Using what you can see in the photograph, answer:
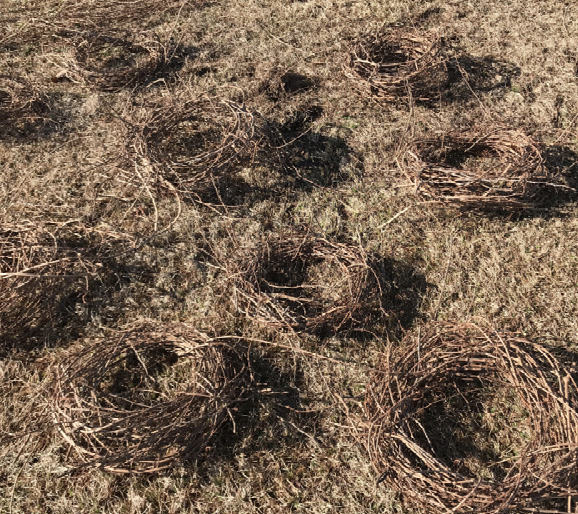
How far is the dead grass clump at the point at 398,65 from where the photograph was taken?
14.6ft

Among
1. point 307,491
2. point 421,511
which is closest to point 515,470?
point 421,511

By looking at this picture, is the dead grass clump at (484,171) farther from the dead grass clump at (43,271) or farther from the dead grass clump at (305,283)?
the dead grass clump at (43,271)

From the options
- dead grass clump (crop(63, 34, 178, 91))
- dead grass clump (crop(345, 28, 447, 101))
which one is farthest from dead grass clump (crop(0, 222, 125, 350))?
dead grass clump (crop(345, 28, 447, 101))

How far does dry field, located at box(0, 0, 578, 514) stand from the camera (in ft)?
8.26

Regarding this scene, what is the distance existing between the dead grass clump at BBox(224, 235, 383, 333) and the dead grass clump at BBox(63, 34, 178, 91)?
8.09ft

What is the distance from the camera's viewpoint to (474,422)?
2.72m

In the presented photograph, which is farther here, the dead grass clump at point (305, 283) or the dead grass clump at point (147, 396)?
the dead grass clump at point (305, 283)

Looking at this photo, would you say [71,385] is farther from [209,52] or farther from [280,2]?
[280,2]

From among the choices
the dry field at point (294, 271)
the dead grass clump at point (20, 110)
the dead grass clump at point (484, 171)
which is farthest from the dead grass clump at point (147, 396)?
the dead grass clump at point (20, 110)

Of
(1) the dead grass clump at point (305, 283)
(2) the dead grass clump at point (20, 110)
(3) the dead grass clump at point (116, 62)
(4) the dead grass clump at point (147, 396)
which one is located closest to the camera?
(4) the dead grass clump at point (147, 396)

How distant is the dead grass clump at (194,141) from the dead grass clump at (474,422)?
192cm

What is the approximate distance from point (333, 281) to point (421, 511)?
1437 mm

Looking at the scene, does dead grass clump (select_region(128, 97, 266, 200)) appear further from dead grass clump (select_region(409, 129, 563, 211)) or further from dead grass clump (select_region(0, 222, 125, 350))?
dead grass clump (select_region(409, 129, 563, 211))

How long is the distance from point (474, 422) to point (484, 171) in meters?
1.87
